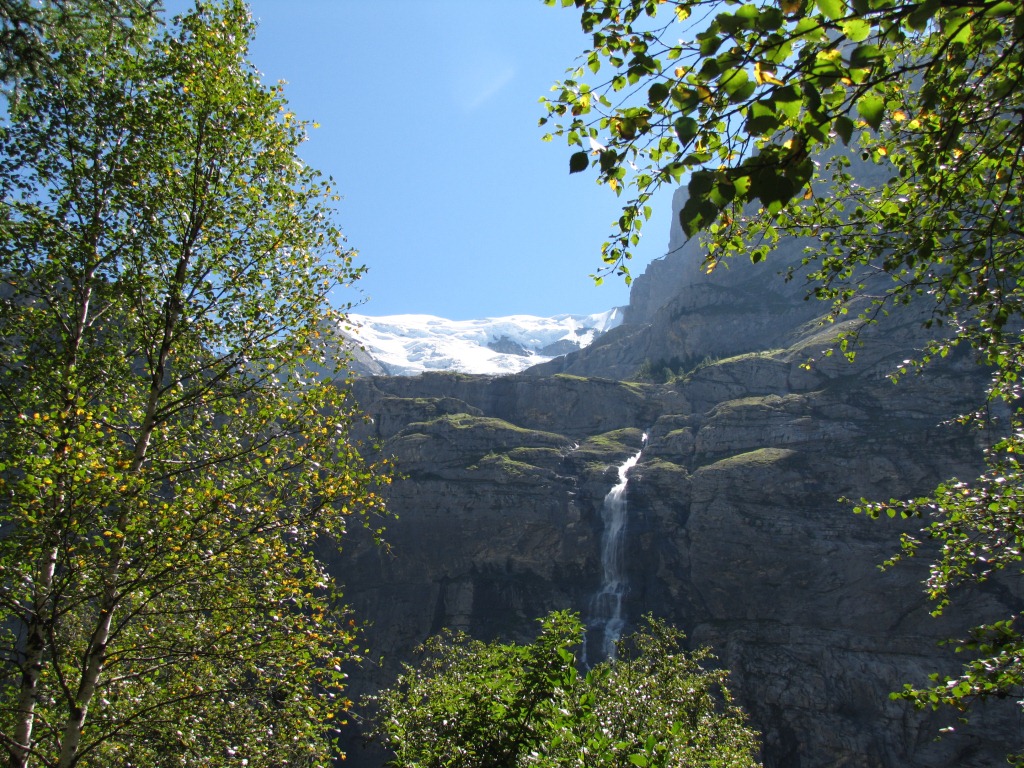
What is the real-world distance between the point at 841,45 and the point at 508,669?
901 cm

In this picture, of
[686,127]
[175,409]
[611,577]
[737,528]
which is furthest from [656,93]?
[611,577]

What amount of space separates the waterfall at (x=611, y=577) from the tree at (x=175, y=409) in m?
64.8

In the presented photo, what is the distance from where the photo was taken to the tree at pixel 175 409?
9172 mm

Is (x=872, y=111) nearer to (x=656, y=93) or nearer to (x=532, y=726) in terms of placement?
(x=656, y=93)

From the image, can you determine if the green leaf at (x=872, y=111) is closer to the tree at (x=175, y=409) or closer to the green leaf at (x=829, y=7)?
the green leaf at (x=829, y=7)

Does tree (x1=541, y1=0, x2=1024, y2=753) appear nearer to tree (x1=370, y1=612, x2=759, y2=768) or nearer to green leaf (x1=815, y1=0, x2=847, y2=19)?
green leaf (x1=815, y1=0, x2=847, y2=19)

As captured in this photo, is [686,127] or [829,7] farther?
[686,127]

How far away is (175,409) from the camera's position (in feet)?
35.3

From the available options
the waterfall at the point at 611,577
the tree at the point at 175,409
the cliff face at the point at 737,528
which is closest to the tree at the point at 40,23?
the tree at the point at 175,409

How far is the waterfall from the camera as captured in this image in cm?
7550

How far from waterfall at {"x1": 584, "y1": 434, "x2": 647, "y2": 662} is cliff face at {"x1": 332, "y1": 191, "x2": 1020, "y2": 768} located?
3.62ft

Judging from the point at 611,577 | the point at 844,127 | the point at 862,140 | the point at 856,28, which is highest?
the point at 862,140

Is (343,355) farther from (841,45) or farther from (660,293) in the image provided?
(660,293)

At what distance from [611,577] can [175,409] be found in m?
79.1
